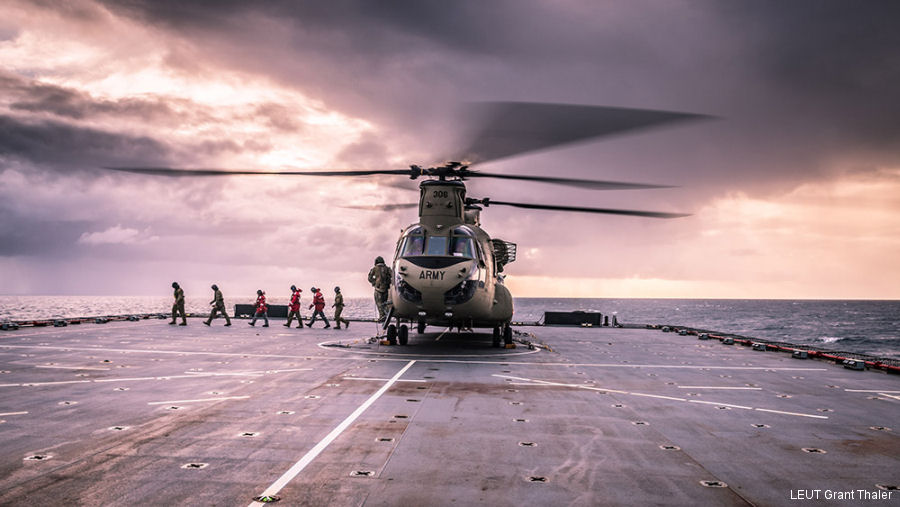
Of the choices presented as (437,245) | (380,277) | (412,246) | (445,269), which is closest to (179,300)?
(380,277)

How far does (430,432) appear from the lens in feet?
24.8

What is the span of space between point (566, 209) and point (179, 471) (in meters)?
15.5

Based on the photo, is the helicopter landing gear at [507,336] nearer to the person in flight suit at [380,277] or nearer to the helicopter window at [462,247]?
the helicopter window at [462,247]

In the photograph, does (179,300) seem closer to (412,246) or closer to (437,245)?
(412,246)

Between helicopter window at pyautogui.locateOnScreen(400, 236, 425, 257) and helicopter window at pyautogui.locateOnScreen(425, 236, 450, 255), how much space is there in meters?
0.24

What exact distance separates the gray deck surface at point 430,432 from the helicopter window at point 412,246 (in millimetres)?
4126

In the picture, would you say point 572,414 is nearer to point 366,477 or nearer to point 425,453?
point 425,453

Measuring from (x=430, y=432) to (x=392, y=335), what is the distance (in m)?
12.6

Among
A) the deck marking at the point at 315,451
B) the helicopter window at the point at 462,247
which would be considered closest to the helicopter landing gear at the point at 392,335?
the helicopter window at the point at 462,247

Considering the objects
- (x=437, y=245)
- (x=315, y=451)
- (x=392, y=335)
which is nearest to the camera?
(x=315, y=451)

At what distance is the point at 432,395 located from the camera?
34.3ft

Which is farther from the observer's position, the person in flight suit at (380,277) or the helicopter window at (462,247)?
the person in flight suit at (380,277)

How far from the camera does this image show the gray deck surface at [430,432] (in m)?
5.34

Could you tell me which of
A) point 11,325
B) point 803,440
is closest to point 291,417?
point 803,440
